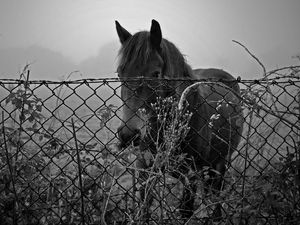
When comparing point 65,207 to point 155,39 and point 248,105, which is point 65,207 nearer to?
point 248,105

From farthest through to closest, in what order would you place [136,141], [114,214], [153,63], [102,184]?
[153,63]
[136,141]
[114,214]
[102,184]

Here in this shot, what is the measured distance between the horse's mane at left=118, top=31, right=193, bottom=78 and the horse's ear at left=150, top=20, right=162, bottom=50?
0.16 feet

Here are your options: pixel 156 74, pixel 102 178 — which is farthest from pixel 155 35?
pixel 102 178

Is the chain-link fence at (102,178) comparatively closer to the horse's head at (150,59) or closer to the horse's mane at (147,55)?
the horse's head at (150,59)

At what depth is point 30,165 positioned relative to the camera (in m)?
2.13

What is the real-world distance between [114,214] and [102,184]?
477 mm

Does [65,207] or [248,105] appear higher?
[248,105]

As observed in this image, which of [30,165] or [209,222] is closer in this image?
[209,222]

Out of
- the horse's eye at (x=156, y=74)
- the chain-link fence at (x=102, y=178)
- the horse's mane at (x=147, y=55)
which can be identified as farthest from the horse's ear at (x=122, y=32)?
the chain-link fence at (x=102, y=178)

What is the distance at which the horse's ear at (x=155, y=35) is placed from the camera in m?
3.50

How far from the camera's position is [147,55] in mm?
3260

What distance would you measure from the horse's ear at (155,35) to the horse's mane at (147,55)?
50mm

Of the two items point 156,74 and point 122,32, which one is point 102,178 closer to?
point 156,74

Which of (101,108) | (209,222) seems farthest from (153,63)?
(209,222)
